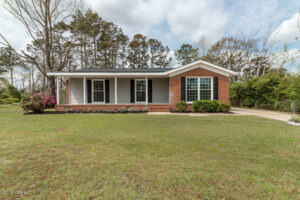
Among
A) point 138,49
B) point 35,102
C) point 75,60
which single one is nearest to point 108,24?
point 138,49

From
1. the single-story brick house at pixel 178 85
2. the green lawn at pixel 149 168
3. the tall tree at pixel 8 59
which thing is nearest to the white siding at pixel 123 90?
the single-story brick house at pixel 178 85

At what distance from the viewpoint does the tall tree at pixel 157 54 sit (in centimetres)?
2473

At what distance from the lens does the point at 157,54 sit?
25031mm

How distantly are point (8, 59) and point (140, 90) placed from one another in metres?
28.8

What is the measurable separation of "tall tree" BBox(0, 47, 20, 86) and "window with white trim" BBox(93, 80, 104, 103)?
24.4 m

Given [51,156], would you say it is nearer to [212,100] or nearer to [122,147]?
[122,147]

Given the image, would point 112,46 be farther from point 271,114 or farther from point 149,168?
point 149,168

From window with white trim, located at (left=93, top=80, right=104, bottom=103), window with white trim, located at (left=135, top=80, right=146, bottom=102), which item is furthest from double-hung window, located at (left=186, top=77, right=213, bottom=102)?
window with white trim, located at (left=93, top=80, right=104, bottom=103)

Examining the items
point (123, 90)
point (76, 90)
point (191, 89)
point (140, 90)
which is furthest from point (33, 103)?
point (191, 89)

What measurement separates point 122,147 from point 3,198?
6.32 ft

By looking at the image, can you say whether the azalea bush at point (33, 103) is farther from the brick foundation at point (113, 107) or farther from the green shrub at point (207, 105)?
the green shrub at point (207, 105)

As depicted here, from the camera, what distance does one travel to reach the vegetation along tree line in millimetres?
12578

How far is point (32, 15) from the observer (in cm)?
1288

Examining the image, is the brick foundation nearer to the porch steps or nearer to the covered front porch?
the porch steps
